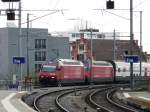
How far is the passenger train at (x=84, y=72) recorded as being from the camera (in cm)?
6158

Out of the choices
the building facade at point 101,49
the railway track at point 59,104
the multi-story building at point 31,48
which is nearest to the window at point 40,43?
the multi-story building at point 31,48

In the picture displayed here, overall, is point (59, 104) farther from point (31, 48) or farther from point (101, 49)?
point (101, 49)

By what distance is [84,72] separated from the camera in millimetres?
66938

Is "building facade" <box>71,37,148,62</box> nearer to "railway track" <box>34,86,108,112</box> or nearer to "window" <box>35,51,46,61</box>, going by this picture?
"window" <box>35,51,46,61</box>

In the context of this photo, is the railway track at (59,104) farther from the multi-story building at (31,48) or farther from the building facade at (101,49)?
the building facade at (101,49)

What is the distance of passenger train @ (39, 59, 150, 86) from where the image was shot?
202 feet

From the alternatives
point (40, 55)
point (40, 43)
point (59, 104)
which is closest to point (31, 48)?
point (40, 43)

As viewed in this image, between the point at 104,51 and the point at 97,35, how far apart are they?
128ft

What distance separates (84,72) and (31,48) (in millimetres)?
42578

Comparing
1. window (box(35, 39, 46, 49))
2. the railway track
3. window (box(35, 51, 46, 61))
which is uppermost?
window (box(35, 39, 46, 49))

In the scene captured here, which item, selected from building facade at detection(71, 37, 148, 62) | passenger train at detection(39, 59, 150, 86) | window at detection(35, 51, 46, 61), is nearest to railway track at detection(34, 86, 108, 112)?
passenger train at detection(39, 59, 150, 86)

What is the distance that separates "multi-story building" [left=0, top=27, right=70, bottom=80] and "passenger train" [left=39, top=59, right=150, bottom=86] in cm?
2872

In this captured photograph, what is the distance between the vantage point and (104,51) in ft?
442

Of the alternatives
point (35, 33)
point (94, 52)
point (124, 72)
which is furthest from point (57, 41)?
point (124, 72)
